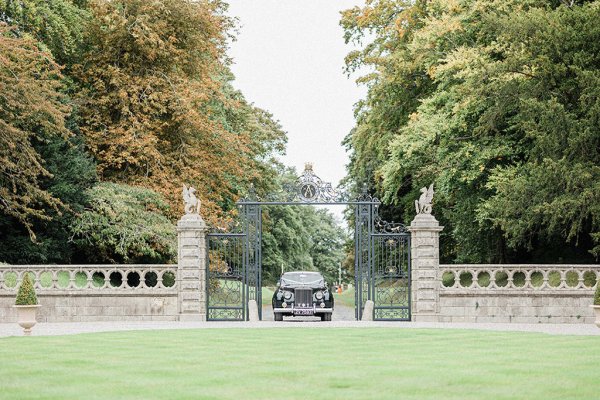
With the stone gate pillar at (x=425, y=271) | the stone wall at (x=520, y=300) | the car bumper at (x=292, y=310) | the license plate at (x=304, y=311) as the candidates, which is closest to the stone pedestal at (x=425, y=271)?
the stone gate pillar at (x=425, y=271)

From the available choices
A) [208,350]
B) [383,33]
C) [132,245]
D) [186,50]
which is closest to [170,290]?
[132,245]

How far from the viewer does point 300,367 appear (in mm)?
13219

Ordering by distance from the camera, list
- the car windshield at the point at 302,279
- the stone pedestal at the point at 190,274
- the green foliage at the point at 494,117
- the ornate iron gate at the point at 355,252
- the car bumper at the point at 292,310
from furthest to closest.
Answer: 1. the car windshield at the point at 302,279
2. the green foliage at the point at 494,117
3. the car bumper at the point at 292,310
4. the ornate iron gate at the point at 355,252
5. the stone pedestal at the point at 190,274

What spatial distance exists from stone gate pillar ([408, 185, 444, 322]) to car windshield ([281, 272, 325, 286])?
2.87 m

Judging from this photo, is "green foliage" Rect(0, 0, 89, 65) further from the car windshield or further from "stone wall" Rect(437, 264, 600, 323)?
"stone wall" Rect(437, 264, 600, 323)

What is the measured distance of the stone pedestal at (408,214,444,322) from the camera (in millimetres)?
25312

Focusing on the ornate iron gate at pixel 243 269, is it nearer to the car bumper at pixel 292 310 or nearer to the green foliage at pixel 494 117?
the car bumper at pixel 292 310

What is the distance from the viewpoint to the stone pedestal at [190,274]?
2562 centimetres

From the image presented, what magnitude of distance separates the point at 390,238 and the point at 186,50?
1354 cm

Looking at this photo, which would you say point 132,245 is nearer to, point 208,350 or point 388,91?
point 388,91

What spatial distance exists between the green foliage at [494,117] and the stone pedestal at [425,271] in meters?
3.14

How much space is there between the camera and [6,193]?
29.2m

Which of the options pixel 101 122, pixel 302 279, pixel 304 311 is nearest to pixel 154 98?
pixel 101 122

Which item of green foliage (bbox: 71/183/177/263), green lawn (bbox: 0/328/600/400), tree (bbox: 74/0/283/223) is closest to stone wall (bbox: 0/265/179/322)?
green foliage (bbox: 71/183/177/263)
